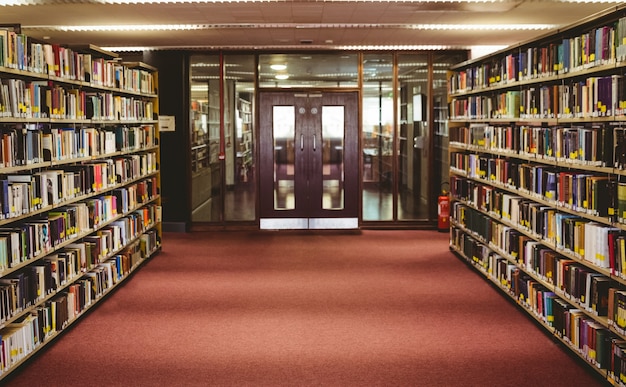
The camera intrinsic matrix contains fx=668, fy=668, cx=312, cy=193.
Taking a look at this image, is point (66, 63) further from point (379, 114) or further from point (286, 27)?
point (379, 114)

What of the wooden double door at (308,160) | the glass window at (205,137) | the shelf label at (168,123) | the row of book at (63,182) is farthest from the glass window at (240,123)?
the row of book at (63,182)

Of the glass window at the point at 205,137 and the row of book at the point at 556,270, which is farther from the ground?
the glass window at the point at 205,137

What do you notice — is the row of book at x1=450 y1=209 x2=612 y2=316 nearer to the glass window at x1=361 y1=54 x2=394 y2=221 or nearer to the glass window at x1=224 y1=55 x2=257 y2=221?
the glass window at x1=361 y1=54 x2=394 y2=221

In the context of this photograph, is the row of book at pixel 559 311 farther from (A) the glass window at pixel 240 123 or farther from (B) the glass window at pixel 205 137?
(B) the glass window at pixel 205 137

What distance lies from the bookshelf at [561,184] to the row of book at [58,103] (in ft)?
14.0

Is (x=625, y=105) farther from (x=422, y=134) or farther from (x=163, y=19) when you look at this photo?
(x=422, y=134)

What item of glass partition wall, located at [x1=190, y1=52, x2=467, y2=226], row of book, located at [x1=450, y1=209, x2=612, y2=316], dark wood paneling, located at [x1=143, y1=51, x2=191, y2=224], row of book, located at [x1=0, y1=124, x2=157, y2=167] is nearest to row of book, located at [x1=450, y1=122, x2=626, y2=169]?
row of book, located at [x1=450, y1=209, x2=612, y2=316]

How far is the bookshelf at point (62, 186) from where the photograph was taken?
493 centimetres

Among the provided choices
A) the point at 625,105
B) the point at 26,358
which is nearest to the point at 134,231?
the point at 26,358

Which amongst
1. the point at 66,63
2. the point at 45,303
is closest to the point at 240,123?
the point at 66,63

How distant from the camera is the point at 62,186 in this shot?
19.5 feet

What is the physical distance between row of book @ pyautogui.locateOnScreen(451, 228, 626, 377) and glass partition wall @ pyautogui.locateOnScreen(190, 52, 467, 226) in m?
4.13

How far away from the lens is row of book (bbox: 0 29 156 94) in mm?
4945

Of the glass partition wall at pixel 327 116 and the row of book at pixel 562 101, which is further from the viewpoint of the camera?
the glass partition wall at pixel 327 116
